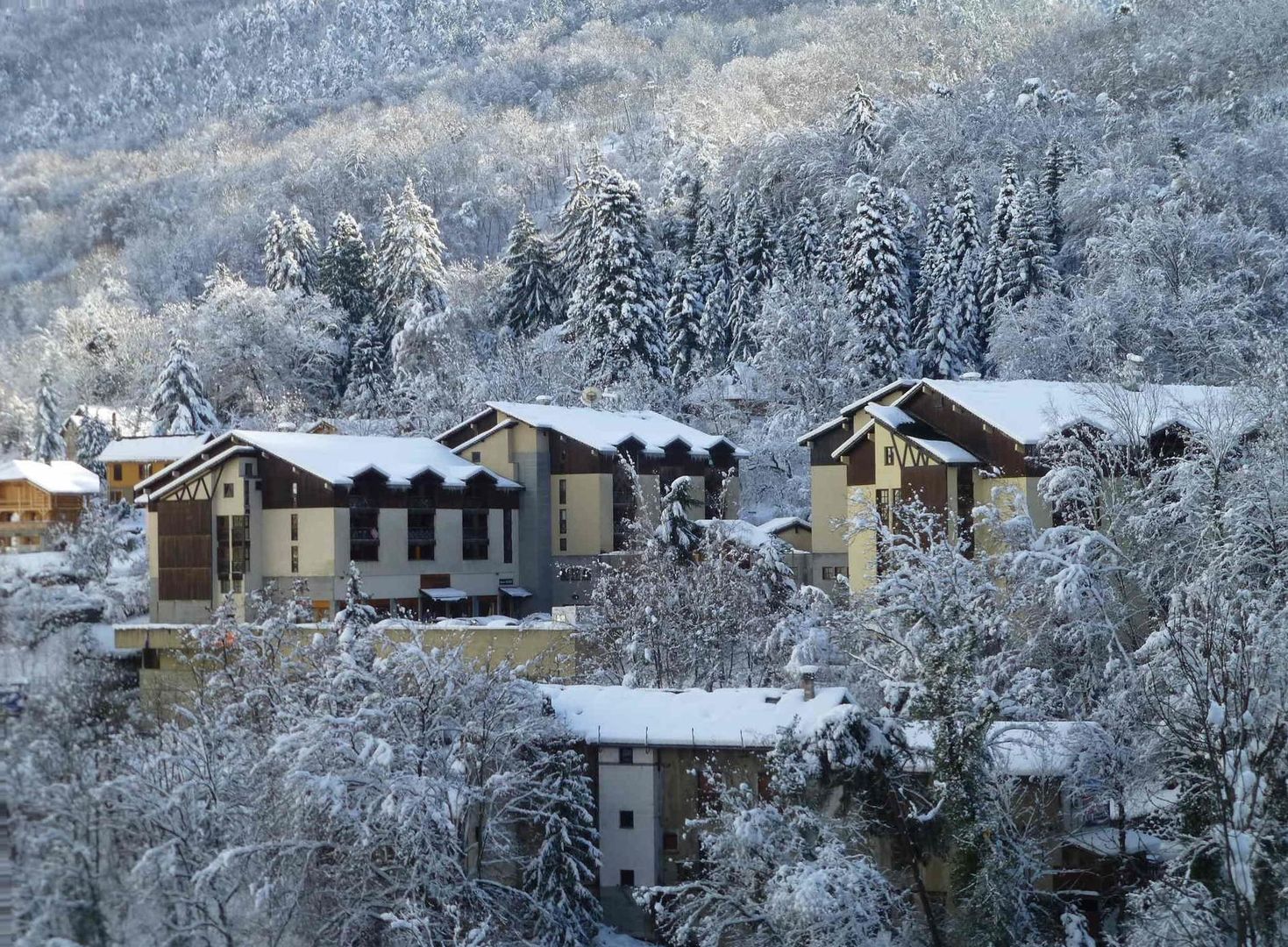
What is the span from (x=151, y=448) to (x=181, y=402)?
6.95 m

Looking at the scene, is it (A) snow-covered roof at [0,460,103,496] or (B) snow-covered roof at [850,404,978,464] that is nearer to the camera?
(A) snow-covered roof at [0,460,103,496]

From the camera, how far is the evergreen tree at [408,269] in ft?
241

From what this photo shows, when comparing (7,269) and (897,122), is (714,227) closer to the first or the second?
(897,122)

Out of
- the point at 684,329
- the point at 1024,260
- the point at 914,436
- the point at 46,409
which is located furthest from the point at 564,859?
the point at 684,329

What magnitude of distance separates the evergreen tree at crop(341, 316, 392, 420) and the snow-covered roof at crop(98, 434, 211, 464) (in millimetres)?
9321

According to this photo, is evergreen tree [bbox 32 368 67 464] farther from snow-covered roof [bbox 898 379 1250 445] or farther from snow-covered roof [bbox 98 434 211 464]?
snow-covered roof [bbox 98 434 211 464]

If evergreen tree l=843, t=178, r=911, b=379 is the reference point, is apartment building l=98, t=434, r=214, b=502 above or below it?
below

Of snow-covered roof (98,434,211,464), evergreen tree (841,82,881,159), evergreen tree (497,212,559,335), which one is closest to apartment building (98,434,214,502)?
snow-covered roof (98,434,211,464)

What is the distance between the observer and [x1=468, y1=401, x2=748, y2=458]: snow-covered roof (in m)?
53.5

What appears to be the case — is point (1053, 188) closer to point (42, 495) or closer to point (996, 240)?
point (996, 240)

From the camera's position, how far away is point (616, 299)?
66.8 metres

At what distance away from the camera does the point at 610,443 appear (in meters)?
53.3

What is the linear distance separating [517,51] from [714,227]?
78.2 metres

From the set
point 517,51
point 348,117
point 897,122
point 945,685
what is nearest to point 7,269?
point 945,685
